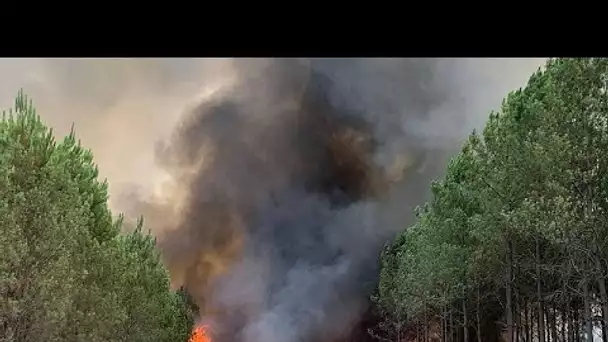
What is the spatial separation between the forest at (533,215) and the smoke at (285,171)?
13.5m

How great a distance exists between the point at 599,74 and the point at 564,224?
274 centimetres

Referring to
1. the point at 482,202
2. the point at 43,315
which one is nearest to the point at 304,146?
the point at 482,202

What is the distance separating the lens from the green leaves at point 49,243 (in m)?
13.9

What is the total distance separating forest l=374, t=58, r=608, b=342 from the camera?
13.6 metres

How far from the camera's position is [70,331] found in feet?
53.6

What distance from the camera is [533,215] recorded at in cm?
1457

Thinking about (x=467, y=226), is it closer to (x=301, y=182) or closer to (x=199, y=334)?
(x=301, y=182)

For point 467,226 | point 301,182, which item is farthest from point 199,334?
point 467,226

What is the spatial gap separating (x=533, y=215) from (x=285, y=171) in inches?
1139

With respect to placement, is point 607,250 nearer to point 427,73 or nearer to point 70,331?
point 70,331

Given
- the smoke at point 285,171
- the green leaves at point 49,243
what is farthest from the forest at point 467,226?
the smoke at point 285,171

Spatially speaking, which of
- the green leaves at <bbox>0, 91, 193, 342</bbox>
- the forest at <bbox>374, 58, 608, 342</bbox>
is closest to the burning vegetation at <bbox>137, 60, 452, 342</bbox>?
the forest at <bbox>374, 58, 608, 342</bbox>
